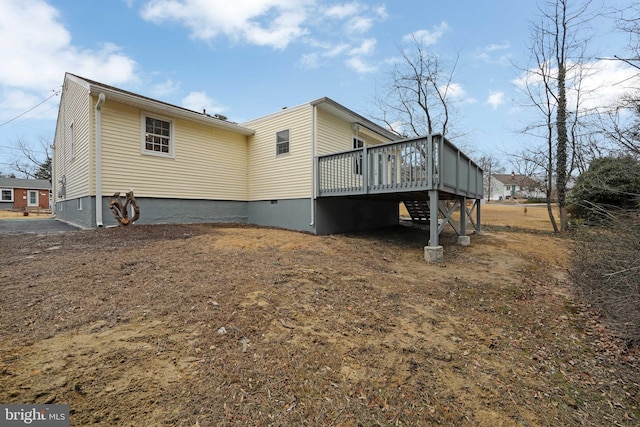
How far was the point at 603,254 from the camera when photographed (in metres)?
3.94

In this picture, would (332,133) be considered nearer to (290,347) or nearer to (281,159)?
(281,159)

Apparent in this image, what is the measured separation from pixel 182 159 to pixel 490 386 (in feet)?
32.9

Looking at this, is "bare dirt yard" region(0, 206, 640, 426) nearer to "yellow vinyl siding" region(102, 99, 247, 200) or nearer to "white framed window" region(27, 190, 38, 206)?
"yellow vinyl siding" region(102, 99, 247, 200)

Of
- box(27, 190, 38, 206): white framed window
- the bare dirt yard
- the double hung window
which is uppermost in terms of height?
the double hung window

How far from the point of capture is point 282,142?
34.0 feet

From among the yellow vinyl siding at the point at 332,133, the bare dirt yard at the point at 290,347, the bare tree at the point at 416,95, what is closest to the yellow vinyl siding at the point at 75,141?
the bare dirt yard at the point at 290,347

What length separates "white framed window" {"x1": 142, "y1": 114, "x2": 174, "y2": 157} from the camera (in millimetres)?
8969

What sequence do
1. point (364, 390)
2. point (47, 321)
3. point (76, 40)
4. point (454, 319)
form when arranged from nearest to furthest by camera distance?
1. point (364, 390)
2. point (47, 321)
3. point (454, 319)
4. point (76, 40)

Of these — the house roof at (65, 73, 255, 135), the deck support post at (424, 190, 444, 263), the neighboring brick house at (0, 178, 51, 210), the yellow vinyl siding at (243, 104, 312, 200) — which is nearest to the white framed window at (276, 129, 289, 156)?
the yellow vinyl siding at (243, 104, 312, 200)

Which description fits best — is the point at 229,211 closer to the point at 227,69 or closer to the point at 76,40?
the point at 227,69

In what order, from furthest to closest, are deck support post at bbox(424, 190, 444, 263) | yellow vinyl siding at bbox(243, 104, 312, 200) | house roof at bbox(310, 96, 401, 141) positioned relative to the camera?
yellow vinyl siding at bbox(243, 104, 312, 200)
house roof at bbox(310, 96, 401, 141)
deck support post at bbox(424, 190, 444, 263)

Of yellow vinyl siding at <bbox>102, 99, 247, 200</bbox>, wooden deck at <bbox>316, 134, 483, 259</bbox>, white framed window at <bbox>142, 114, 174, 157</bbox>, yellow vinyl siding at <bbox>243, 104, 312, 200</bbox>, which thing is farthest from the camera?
yellow vinyl siding at <bbox>243, 104, 312, 200</bbox>

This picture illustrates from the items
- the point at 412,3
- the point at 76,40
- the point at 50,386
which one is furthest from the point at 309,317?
the point at 76,40

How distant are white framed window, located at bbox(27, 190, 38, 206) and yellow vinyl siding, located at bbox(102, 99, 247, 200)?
3342 cm
